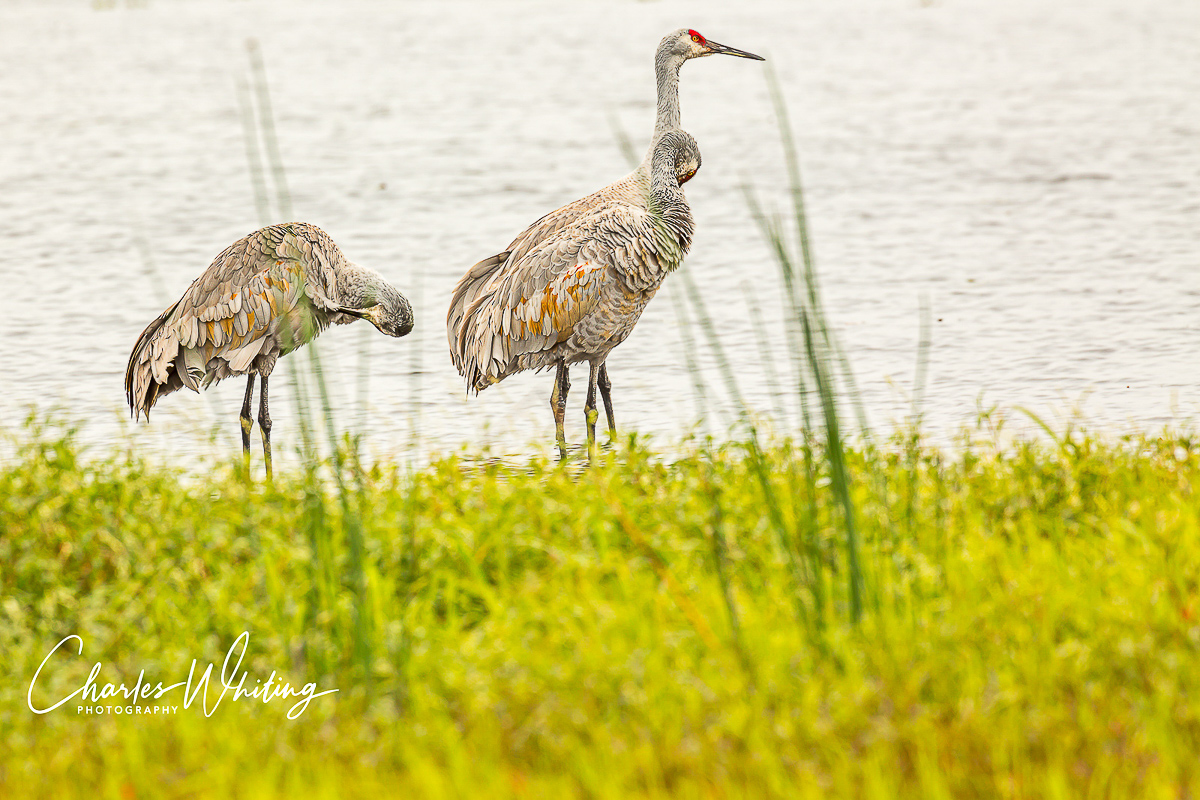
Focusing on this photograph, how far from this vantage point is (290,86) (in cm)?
1958

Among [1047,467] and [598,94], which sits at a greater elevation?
[598,94]

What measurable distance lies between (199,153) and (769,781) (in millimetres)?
13508

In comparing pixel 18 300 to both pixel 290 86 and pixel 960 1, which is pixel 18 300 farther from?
pixel 960 1

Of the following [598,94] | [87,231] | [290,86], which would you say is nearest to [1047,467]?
[87,231]

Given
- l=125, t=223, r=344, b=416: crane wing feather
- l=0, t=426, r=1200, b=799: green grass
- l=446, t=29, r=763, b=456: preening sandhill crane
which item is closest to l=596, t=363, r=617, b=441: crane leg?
l=446, t=29, r=763, b=456: preening sandhill crane

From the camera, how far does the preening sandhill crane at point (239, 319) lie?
6641mm

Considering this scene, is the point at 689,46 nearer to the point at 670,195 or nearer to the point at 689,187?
the point at 670,195

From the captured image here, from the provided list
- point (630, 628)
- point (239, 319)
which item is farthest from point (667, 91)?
point (630, 628)

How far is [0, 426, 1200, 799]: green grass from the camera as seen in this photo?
11.4ft

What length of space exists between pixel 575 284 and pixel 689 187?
23.2 feet
